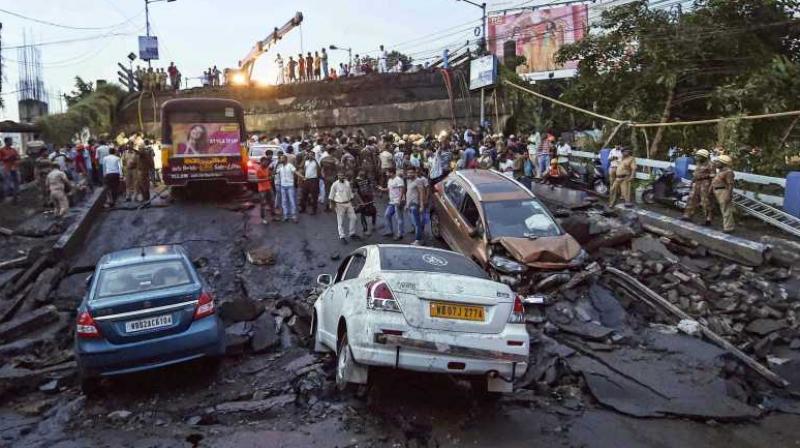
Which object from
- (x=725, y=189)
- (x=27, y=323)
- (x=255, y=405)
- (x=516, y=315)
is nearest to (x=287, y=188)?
(x=27, y=323)

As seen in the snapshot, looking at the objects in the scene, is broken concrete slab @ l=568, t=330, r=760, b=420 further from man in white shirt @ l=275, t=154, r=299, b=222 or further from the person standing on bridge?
the person standing on bridge

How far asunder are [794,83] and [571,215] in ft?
22.8

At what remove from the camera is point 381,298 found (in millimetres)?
5973

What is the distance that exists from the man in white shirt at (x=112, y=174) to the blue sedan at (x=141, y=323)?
36.9 feet

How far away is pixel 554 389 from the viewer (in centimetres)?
719

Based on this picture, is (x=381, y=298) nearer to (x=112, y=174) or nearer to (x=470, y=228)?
(x=470, y=228)

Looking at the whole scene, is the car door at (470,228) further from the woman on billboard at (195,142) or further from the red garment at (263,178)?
the woman on billboard at (195,142)

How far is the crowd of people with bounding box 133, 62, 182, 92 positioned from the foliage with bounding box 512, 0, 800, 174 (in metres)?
25.3

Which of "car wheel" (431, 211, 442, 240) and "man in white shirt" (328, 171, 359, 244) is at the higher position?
"man in white shirt" (328, 171, 359, 244)

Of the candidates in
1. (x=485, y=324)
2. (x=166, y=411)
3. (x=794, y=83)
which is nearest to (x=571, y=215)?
(x=794, y=83)

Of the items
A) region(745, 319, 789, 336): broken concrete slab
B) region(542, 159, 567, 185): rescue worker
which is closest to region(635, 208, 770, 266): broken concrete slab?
region(745, 319, 789, 336): broken concrete slab

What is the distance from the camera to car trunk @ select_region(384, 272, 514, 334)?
591 centimetres

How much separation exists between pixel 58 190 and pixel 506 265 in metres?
11.9

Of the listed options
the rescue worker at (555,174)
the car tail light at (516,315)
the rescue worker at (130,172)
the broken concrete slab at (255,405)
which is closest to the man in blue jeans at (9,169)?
the rescue worker at (130,172)
